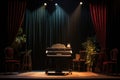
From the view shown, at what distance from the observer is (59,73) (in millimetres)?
10344

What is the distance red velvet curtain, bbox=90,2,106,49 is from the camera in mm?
12219

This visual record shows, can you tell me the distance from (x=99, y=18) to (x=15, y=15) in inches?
141

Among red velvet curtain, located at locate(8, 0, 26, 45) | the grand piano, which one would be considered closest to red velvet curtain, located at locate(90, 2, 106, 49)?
the grand piano

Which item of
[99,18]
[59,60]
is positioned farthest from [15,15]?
[99,18]

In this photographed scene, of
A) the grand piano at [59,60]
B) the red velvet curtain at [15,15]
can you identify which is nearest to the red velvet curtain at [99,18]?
the grand piano at [59,60]

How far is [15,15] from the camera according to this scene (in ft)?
39.6

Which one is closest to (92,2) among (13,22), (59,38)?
(59,38)

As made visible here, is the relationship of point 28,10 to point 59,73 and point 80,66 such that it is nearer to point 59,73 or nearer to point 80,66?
point 80,66

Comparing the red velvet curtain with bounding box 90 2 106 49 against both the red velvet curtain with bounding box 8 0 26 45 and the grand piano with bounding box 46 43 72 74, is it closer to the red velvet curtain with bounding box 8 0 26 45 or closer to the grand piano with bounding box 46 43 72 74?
the grand piano with bounding box 46 43 72 74

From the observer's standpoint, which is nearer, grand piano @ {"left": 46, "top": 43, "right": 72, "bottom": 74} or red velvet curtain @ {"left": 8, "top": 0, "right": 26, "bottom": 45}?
grand piano @ {"left": 46, "top": 43, "right": 72, "bottom": 74}

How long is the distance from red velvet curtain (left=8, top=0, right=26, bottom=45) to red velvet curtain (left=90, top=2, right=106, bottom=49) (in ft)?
9.86

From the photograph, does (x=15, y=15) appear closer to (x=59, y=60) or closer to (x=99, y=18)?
(x=59, y=60)

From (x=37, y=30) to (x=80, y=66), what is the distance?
268 cm

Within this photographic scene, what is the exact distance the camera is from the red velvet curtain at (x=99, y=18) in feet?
40.1
